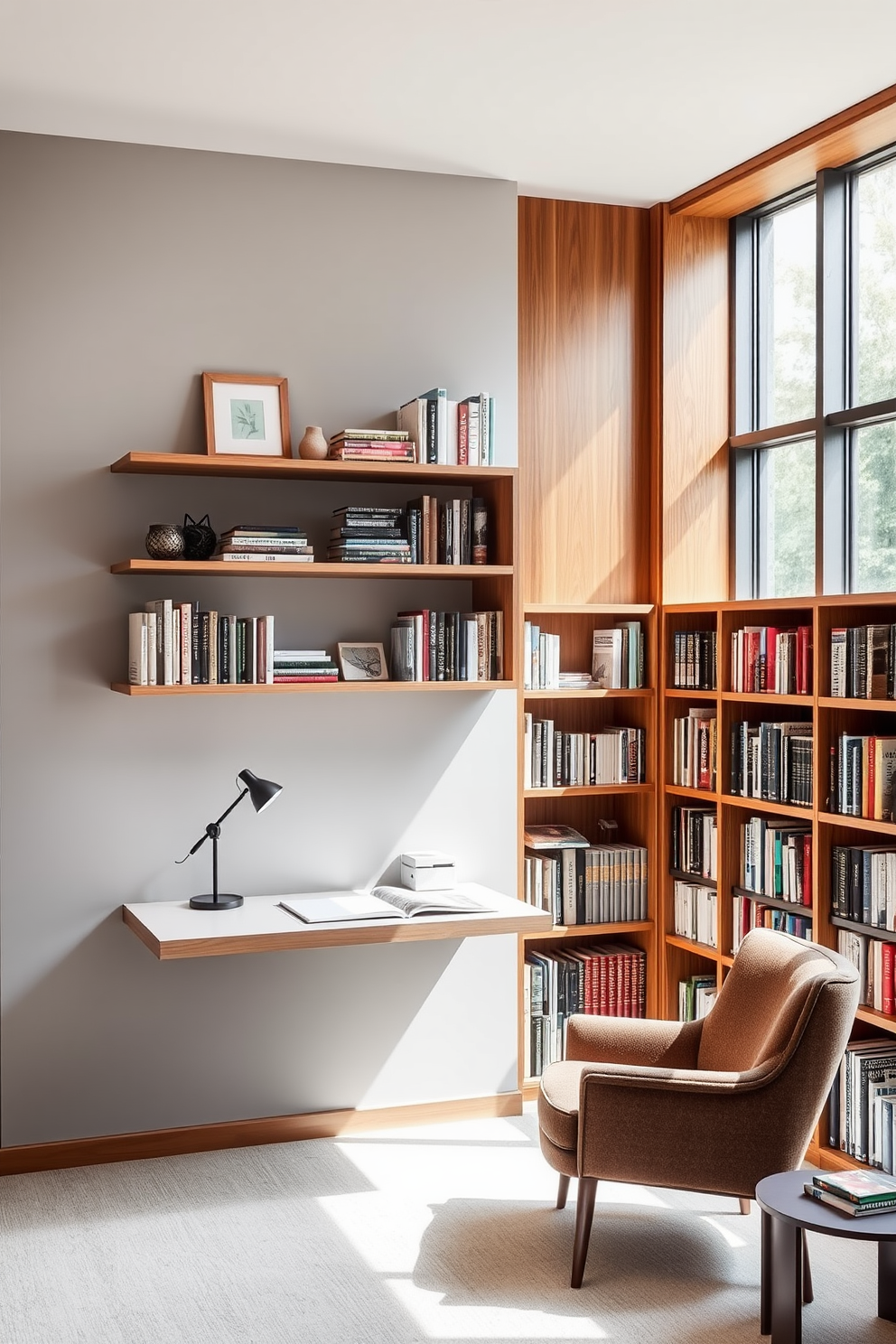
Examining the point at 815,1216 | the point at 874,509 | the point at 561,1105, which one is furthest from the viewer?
the point at 874,509

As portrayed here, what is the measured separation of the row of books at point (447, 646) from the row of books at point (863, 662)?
1.02 meters

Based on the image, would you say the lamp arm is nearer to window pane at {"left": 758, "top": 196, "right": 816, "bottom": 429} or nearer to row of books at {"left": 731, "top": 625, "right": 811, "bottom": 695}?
row of books at {"left": 731, "top": 625, "right": 811, "bottom": 695}

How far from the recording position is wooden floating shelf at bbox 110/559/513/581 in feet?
12.2

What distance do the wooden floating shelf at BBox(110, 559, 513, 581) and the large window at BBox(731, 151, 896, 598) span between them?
3.35 feet

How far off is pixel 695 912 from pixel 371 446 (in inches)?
74.6

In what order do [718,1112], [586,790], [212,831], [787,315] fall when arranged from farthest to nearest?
[586,790] → [787,315] → [212,831] → [718,1112]

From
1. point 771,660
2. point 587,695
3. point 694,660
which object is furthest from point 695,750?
point 771,660

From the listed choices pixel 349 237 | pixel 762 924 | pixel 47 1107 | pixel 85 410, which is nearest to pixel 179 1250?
pixel 47 1107

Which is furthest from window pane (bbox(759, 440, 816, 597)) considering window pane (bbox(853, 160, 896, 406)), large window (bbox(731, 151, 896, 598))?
window pane (bbox(853, 160, 896, 406))

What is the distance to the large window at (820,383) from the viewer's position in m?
3.96

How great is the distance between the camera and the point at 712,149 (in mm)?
4066

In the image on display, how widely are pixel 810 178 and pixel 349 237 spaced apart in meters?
1.47

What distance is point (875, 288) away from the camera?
3.97 metres

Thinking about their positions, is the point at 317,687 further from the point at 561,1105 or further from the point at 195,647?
the point at 561,1105
